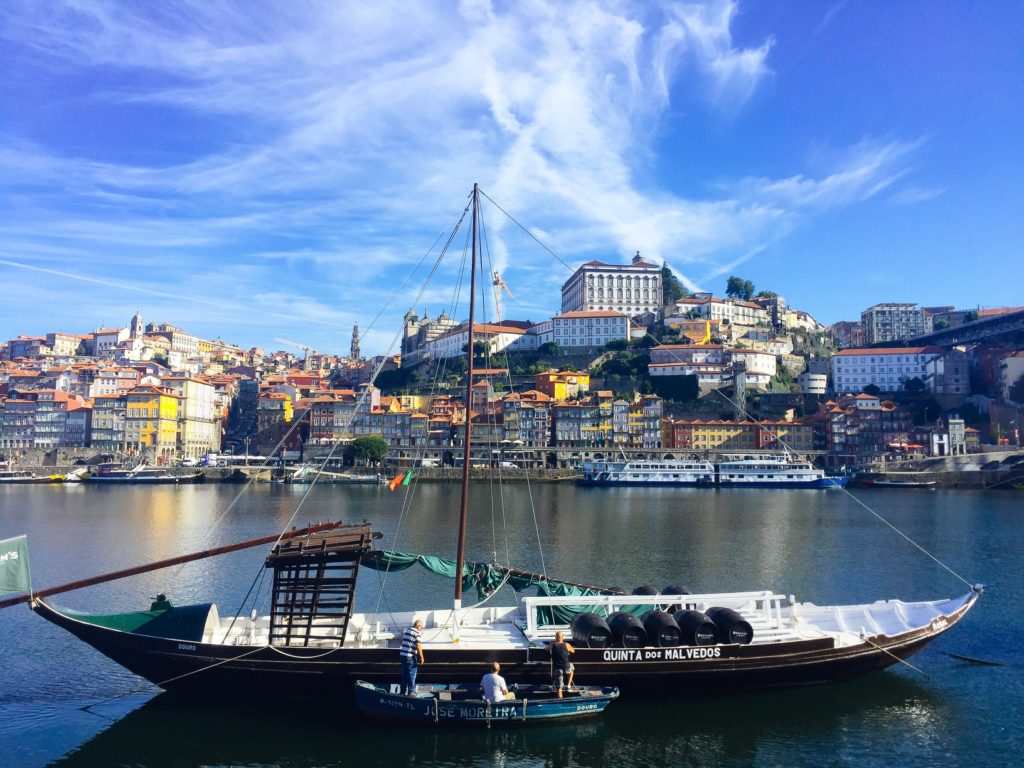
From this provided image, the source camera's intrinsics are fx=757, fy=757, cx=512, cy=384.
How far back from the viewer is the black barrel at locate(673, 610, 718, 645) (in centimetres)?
1413

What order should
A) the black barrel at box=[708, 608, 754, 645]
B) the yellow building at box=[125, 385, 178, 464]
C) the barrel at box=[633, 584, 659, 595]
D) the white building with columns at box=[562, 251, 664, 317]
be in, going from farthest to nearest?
the white building with columns at box=[562, 251, 664, 317]
the yellow building at box=[125, 385, 178, 464]
the barrel at box=[633, 584, 659, 595]
the black barrel at box=[708, 608, 754, 645]

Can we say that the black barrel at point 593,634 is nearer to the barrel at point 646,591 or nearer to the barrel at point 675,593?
the barrel at point 675,593

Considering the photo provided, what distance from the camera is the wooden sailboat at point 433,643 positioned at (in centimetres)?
1375

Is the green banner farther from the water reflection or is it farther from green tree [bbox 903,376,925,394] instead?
green tree [bbox 903,376,925,394]

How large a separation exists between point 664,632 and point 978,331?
11034 centimetres

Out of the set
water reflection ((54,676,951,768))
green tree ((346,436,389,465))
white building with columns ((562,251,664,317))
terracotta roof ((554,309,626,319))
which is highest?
white building with columns ((562,251,664,317))

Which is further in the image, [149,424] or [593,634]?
[149,424]

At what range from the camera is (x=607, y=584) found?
24906mm

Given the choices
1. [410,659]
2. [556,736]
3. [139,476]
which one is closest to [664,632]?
[556,736]

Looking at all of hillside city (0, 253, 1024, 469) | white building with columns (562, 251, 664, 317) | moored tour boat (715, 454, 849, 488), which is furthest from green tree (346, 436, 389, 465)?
white building with columns (562, 251, 664, 317)

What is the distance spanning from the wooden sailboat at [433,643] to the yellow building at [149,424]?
9167 centimetres

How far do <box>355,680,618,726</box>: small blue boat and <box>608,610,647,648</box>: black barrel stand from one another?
3.32ft

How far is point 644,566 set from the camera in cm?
2812

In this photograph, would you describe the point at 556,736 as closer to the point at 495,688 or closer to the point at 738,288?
the point at 495,688
